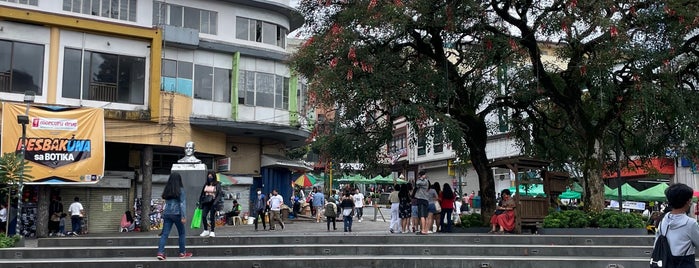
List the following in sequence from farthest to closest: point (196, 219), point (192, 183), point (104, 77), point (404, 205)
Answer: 1. point (104, 77)
2. point (404, 205)
3. point (192, 183)
4. point (196, 219)

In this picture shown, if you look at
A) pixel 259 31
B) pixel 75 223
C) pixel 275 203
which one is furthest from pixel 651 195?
pixel 75 223

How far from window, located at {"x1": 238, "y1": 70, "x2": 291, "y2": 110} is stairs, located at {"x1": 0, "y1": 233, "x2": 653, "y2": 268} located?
17518 mm

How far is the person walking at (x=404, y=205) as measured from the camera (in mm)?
19109

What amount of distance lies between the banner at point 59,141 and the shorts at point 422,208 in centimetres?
1478

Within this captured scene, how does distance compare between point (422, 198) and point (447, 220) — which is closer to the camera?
point (422, 198)

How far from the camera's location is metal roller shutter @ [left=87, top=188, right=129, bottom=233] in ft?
97.8

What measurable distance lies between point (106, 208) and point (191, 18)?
9.62m

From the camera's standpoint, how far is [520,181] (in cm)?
1916

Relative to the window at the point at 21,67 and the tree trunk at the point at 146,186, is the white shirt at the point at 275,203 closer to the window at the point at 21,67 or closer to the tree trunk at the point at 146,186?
the tree trunk at the point at 146,186

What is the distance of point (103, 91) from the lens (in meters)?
28.7

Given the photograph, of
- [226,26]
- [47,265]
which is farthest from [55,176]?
[47,265]

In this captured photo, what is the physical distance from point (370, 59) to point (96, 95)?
16.2 metres

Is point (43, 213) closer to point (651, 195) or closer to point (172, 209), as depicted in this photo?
point (172, 209)

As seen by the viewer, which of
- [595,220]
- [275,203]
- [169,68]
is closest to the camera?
[595,220]
